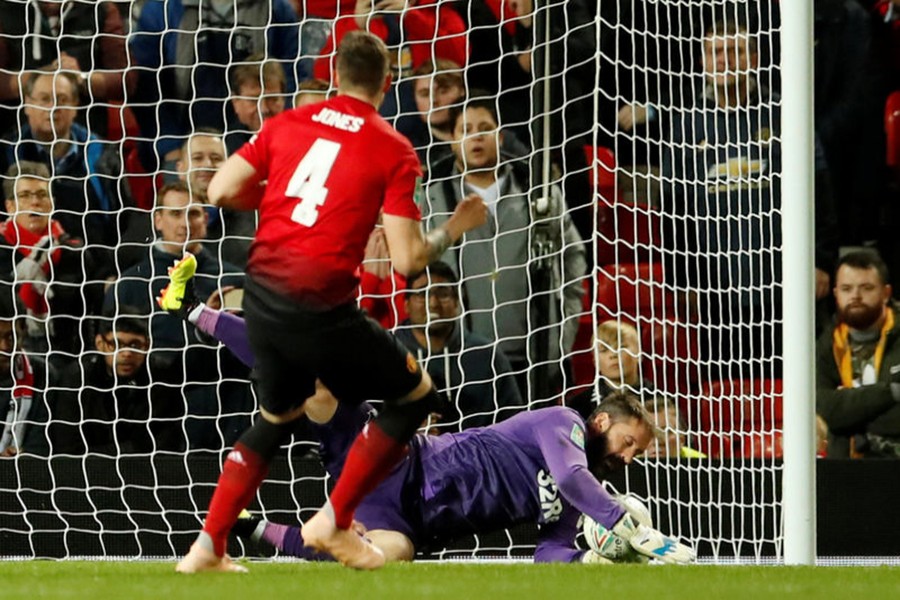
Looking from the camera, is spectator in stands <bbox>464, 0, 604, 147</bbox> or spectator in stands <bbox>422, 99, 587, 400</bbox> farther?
spectator in stands <bbox>464, 0, 604, 147</bbox>

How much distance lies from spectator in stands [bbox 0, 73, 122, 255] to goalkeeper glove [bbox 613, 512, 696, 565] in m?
3.57

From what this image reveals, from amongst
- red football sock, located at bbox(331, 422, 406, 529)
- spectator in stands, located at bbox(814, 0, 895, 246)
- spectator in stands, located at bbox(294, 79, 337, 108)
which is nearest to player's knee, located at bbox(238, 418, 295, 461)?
red football sock, located at bbox(331, 422, 406, 529)

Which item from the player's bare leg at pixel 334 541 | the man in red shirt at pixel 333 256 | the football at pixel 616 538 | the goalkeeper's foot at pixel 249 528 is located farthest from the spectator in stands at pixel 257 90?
the player's bare leg at pixel 334 541

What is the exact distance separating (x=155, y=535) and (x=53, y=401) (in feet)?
3.00

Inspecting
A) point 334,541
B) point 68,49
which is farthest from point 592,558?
point 68,49

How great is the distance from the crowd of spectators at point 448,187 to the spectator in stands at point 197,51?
1 centimetres

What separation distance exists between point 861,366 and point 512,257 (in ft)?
5.79

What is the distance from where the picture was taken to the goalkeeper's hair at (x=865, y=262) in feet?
25.7

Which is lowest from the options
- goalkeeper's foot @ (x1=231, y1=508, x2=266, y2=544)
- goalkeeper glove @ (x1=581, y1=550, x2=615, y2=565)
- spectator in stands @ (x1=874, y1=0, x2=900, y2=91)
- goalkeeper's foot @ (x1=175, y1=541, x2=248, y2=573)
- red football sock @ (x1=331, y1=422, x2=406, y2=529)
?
goalkeeper glove @ (x1=581, y1=550, x2=615, y2=565)

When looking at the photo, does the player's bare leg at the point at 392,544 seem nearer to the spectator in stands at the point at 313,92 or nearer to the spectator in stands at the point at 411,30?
the spectator in stands at the point at 313,92

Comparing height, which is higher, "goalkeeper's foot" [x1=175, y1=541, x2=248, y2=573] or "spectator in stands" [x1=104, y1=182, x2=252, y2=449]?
"spectator in stands" [x1=104, y1=182, x2=252, y2=449]

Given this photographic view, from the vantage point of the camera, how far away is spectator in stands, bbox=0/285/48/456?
769 cm

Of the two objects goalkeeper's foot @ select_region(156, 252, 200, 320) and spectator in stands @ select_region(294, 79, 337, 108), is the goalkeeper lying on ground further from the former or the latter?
spectator in stands @ select_region(294, 79, 337, 108)

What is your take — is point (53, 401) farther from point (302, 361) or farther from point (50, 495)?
point (302, 361)
